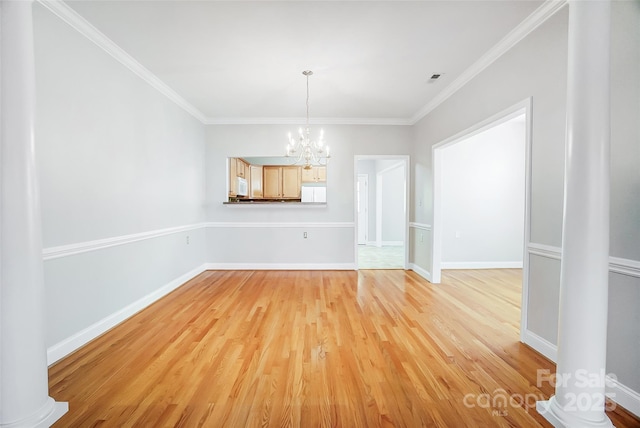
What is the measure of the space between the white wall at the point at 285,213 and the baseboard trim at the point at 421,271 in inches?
44.5

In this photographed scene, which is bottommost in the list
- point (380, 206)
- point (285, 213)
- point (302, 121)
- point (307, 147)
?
point (285, 213)

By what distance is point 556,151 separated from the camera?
6.80 feet

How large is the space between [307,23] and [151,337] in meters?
3.17

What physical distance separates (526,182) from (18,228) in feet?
11.9

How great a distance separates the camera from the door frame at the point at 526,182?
2342 mm

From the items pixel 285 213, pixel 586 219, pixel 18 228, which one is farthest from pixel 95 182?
pixel 586 219

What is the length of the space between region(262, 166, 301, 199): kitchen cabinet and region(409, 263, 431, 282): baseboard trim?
10.4 ft

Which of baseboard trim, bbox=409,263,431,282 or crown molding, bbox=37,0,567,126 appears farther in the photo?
baseboard trim, bbox=409,263,431,282

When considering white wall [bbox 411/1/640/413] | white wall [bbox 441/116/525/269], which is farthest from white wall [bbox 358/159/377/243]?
white wall [bbox 411/1/640/413]

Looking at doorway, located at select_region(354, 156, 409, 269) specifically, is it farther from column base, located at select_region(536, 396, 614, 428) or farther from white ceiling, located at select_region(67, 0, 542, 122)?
column base, located at select_region(536, 396, 614, 428)

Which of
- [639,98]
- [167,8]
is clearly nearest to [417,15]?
[639,98]

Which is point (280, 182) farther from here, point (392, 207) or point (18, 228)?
point (18, 228)

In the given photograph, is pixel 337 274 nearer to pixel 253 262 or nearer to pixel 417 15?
pixel 253 262

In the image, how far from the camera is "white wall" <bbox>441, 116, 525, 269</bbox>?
16.6 ft
